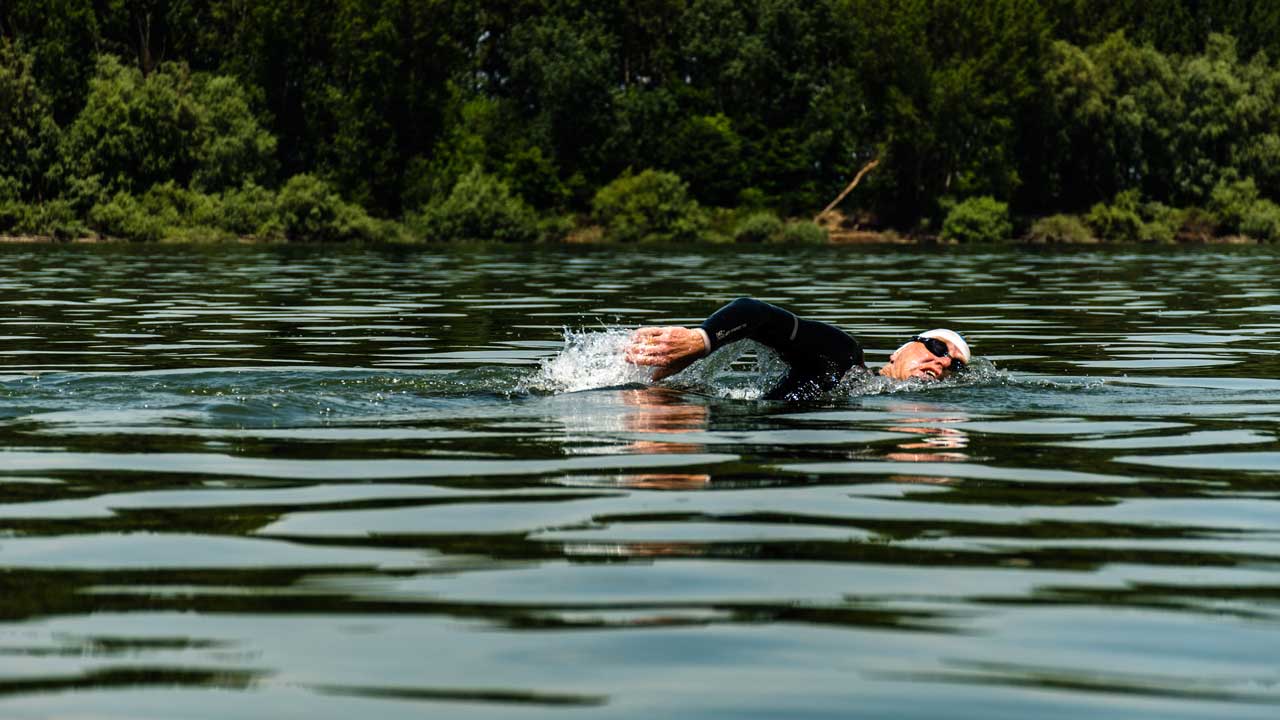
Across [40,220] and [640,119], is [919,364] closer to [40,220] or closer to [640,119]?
[40,220]

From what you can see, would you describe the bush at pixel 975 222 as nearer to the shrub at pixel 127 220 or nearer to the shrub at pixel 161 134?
the shrub at pixel 161 134

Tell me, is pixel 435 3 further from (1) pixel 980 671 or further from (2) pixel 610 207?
(1) pixel 980 671

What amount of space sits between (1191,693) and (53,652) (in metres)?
2.82

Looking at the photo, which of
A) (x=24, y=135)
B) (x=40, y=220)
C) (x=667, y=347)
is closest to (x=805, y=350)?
(x=667, y=347)

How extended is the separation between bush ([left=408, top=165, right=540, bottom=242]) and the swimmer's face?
195 feet

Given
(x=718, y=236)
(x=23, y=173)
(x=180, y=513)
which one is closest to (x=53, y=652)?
(x=180, y=513)

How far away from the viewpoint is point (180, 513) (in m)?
6.98

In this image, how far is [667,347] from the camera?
1024 centimetres

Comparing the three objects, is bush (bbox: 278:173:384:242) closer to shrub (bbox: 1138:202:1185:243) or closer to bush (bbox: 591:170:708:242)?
bush (bbox: 591:170:708:242)

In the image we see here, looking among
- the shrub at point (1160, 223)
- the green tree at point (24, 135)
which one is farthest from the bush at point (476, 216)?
the shrub at point (1160, 223)

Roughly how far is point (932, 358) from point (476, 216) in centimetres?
6015

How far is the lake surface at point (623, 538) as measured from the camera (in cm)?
441

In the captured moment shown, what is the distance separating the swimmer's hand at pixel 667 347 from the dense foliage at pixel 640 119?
55990mm

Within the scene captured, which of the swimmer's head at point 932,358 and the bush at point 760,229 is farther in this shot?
the bush at point 760,229
